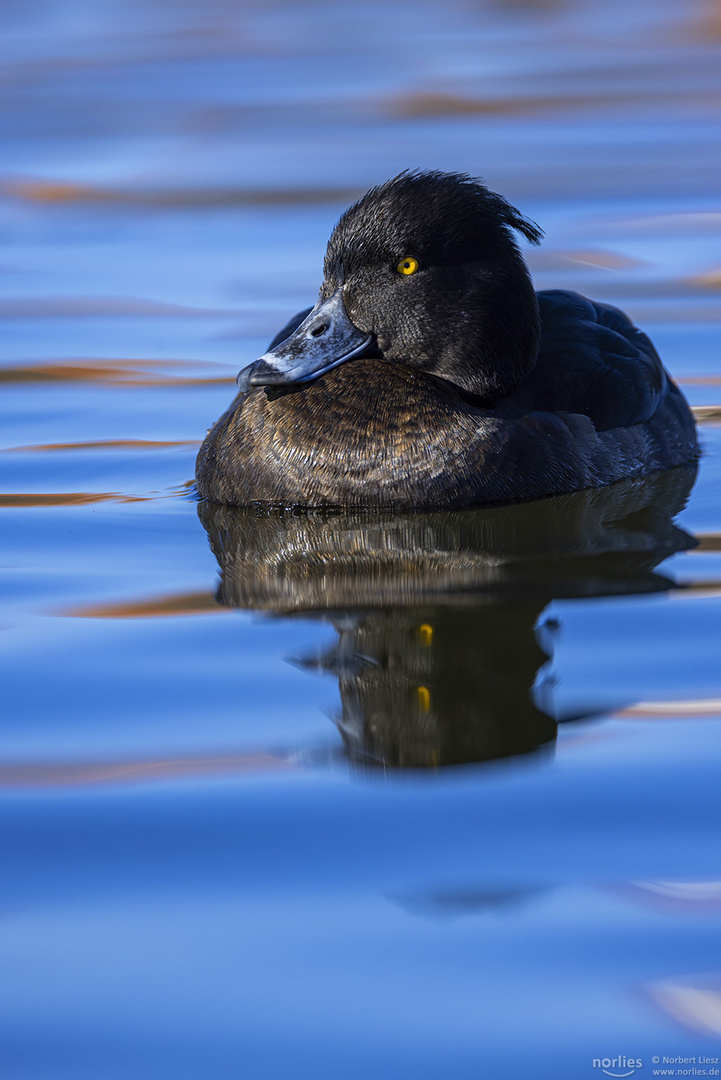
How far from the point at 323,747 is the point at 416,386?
2.27 meters

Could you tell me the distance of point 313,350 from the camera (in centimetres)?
541

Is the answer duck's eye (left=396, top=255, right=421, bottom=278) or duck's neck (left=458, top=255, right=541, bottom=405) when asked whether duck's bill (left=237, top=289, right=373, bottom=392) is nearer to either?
duck's eye (left=396, top=255, right=421, bottom=278)

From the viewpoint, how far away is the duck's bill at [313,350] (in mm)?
5332

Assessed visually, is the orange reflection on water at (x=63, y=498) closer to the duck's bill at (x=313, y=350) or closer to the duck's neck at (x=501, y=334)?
the duck's bill at (x=313, y=350)

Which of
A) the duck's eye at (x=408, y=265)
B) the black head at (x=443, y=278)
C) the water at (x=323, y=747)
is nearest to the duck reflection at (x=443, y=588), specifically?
the water at (x=323, y=747)

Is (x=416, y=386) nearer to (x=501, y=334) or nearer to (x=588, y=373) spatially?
(x=501, y=334)

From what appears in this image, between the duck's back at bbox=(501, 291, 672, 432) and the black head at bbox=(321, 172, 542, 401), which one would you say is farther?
the duck's back at bbox=(501, 291, 672, 432)

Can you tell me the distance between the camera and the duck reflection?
3.50m

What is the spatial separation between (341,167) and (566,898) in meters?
9.18

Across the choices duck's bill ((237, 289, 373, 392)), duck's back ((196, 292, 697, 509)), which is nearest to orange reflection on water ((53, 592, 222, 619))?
duck's back ((196, 292, 697, 509))

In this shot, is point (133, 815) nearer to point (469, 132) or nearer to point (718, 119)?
point (469, 132)

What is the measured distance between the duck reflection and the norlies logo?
925 mm

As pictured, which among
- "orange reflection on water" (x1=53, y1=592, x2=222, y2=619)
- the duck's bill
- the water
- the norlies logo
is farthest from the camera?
the duck's bill

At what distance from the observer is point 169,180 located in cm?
1109
